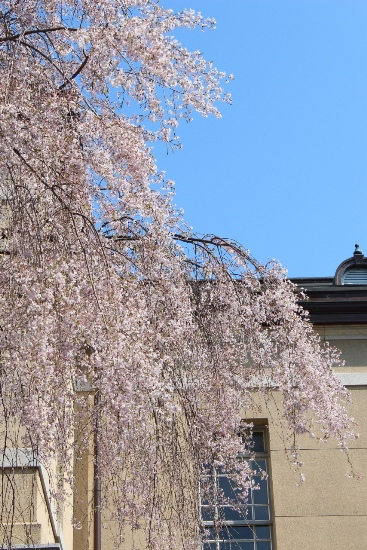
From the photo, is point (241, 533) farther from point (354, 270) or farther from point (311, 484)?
point (354, 270)

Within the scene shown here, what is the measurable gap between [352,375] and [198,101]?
572 centimetres

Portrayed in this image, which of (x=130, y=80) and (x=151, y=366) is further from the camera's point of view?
(x=130, y=80)

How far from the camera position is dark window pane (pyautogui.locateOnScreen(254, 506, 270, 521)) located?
35.2ft

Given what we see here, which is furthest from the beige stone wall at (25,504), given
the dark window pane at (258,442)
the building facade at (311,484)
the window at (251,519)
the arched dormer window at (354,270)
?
the arched dormer window at (354,270)

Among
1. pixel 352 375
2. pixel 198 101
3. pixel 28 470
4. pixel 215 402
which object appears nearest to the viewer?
pixel 198 101

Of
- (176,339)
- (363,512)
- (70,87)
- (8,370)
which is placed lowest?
(363,512)

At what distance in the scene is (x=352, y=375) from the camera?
11.3m

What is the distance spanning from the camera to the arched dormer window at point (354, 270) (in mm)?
12631

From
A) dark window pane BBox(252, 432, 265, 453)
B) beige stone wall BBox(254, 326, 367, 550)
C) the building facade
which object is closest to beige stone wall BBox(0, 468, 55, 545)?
the building facade

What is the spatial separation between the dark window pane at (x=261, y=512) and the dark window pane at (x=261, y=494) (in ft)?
0.23

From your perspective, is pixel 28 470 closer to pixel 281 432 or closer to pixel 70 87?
pixel 70 87

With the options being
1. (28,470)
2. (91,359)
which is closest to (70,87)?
(91,359)

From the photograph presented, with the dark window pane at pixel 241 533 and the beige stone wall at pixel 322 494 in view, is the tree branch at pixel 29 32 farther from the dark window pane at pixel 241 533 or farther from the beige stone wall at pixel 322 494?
the dark window pane at pixel 241 533

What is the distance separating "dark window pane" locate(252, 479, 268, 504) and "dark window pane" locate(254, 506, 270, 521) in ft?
0.23
